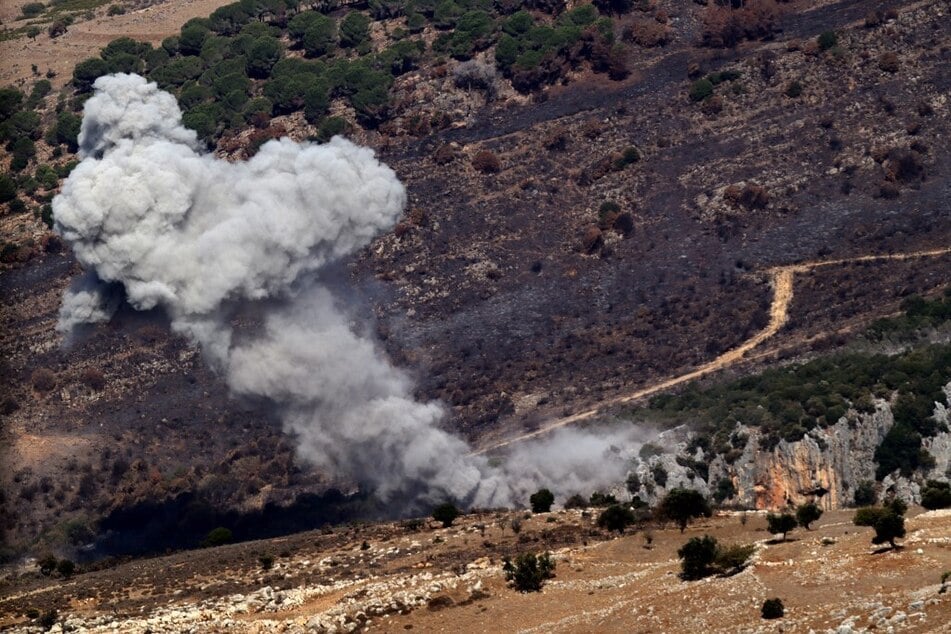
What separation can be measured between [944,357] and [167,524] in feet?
168

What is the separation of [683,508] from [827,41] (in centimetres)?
8973

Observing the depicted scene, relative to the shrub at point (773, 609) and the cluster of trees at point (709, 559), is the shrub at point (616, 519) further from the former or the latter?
the shrub at point (773, 609)

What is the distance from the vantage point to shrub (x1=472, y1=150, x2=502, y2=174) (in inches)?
6545

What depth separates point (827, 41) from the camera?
17238 cm

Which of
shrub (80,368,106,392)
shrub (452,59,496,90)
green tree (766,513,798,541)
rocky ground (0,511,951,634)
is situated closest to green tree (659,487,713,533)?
rocky ground (0,511,951,634)

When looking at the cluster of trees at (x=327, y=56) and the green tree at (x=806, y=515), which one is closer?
the green tree at (x=806, y=515)

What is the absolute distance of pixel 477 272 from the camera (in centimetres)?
15612

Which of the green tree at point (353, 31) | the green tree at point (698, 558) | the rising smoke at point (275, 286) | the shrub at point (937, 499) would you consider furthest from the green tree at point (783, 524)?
the green tree at point (353, 31)

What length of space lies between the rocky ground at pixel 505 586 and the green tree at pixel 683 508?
0.68m

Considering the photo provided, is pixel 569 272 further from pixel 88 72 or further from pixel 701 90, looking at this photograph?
pixel 88 72

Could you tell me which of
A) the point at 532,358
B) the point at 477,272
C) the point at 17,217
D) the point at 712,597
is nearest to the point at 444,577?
the point at 712,597

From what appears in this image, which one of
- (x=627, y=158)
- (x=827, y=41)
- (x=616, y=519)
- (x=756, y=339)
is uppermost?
(x=827, y=41)

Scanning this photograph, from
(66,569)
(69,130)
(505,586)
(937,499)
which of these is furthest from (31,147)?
(937,499)

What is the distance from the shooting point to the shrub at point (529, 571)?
274 ft
